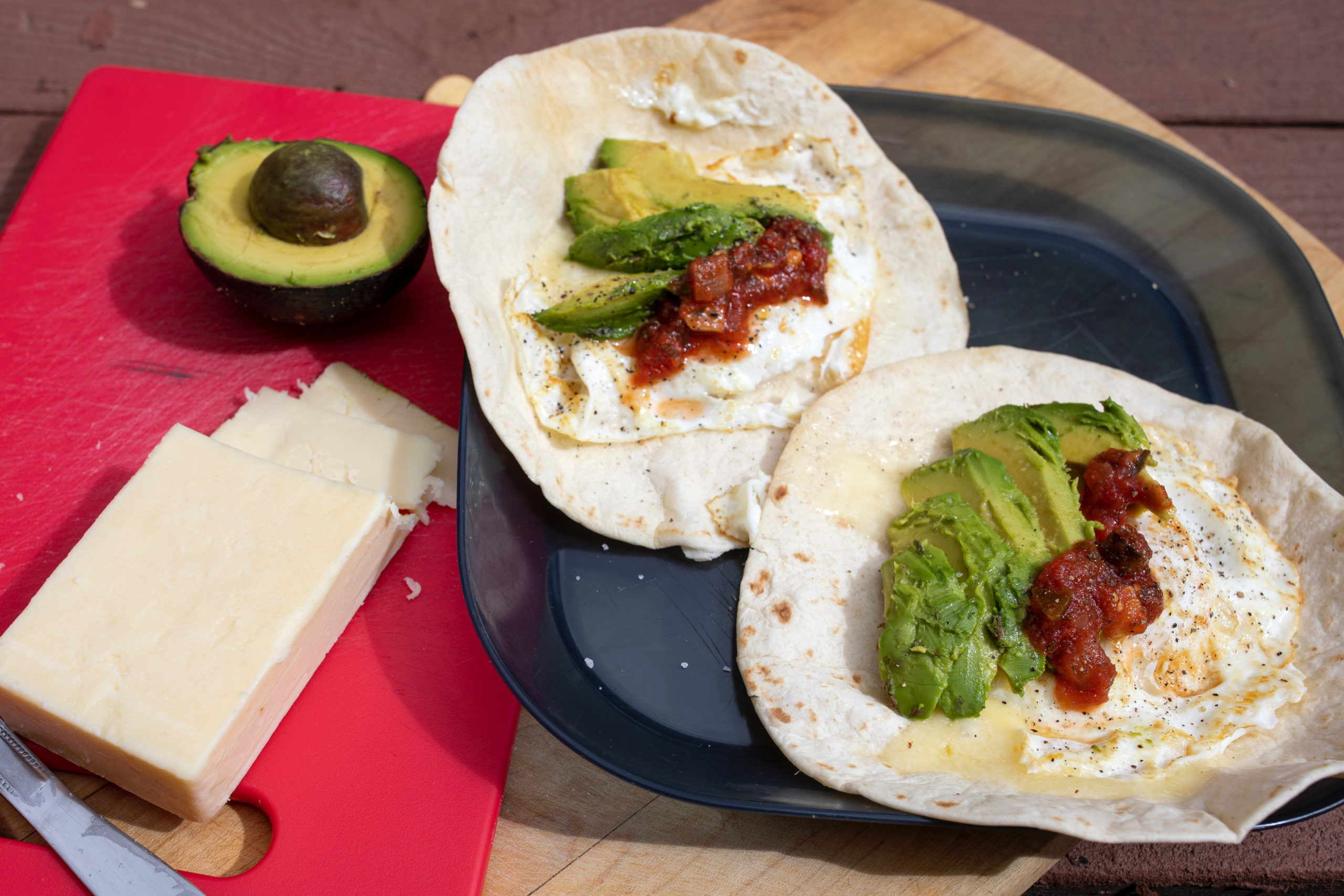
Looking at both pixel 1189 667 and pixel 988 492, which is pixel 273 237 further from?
pixel 1189 667

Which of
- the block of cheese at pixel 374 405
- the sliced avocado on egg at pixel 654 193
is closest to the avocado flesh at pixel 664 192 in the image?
the sliced avocado on egg at pixel 654 193

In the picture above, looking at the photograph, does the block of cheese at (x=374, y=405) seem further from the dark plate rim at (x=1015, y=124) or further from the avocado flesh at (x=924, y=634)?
the avocado flesh at (x=924, y=634)

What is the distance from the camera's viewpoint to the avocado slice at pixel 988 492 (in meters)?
2.57

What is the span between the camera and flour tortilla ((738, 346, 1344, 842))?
2209mm

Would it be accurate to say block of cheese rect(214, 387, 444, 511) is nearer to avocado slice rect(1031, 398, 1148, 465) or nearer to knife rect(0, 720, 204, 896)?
knife rect(0, 720, 204, 896)

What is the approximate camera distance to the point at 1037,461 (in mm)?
2689

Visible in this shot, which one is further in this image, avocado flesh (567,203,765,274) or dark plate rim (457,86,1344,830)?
avocado flesh (567,203,765,274)

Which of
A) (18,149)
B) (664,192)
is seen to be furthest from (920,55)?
(18,149)

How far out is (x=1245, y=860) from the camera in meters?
2.88

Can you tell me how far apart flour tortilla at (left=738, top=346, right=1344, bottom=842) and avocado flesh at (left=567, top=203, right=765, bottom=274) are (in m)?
0.62

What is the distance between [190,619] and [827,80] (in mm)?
3220

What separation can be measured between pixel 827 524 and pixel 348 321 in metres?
1.81

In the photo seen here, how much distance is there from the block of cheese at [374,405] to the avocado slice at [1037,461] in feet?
5.40

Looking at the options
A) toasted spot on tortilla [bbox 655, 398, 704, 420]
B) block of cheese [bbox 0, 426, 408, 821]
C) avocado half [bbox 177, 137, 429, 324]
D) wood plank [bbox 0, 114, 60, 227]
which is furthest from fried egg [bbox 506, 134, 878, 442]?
wood plank [bbox 0, 114, 60, 227]
